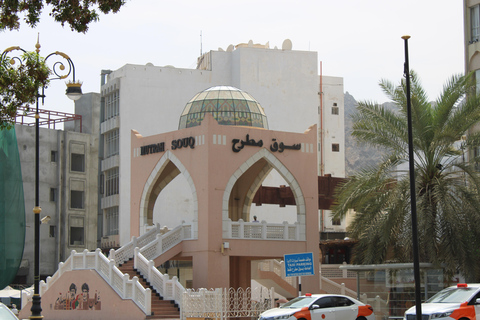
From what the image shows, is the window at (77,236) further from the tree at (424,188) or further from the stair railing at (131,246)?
the tree at (424,188)

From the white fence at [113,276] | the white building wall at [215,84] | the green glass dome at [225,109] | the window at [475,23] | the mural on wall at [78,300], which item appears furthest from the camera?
the white building wall at [215,84]

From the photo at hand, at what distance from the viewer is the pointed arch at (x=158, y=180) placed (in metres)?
34.2

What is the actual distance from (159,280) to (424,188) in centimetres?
1066

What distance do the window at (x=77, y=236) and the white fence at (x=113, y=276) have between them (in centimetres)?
2715

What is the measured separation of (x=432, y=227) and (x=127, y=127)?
37085 millimetres

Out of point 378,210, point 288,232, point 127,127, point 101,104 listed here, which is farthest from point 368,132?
point 101,104

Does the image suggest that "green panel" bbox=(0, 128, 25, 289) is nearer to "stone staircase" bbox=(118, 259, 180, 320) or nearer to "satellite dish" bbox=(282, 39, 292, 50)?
"stone staircase" bbox=(118, 259, 180, 320)

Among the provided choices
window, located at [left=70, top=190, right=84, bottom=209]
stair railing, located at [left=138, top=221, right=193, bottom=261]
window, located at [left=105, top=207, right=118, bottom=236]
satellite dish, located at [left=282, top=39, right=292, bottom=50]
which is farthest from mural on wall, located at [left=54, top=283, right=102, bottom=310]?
satellite dish, located at [left=282, top=39, right=292, bottom=50]

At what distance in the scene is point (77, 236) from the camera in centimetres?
6156

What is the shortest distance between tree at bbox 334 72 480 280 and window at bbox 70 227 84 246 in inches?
1402

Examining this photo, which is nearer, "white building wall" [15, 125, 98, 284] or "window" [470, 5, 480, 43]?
"window" [470, 5, 480, 43]

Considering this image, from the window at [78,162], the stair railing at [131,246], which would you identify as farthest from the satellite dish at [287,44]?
the stair railing at [131,246]

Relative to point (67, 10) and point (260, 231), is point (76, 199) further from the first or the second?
point (67, 10)

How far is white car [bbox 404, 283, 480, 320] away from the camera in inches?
802
